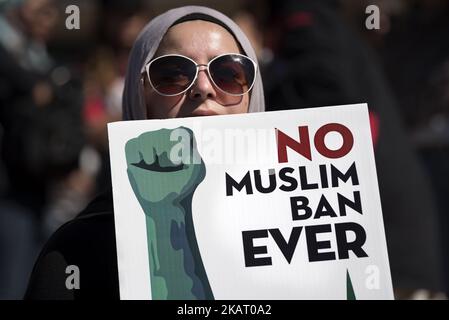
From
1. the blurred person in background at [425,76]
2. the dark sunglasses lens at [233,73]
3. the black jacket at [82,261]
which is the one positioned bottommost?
the black jacket at [82,261]

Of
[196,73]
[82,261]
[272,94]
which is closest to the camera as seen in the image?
[82,261]

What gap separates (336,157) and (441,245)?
11.7ft

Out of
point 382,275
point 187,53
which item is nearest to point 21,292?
point 187,53

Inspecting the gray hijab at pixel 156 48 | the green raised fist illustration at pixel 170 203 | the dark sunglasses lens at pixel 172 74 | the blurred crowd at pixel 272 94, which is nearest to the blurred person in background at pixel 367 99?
the blurred crowd at pixel 272 94

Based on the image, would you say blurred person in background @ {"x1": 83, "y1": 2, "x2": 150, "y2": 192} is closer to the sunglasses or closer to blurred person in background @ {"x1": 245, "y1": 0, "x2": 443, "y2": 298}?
blurred person in background @ {"x1": 245, "y1": 0, "x2": 443, "y2": 298}

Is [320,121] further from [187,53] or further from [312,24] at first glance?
[312,24]

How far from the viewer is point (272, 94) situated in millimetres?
4762

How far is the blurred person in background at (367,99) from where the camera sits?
4637mm

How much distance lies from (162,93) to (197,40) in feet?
0.53

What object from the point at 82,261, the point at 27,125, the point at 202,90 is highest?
the point at 27,125

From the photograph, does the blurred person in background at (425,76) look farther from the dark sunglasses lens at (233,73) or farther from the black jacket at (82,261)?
the black jacket at (82,261)

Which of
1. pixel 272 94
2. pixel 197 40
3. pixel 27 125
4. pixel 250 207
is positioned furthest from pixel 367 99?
pixel 250 207

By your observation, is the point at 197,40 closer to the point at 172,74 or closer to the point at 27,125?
the point at 172,74

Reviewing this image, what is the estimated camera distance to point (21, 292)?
5719mm
